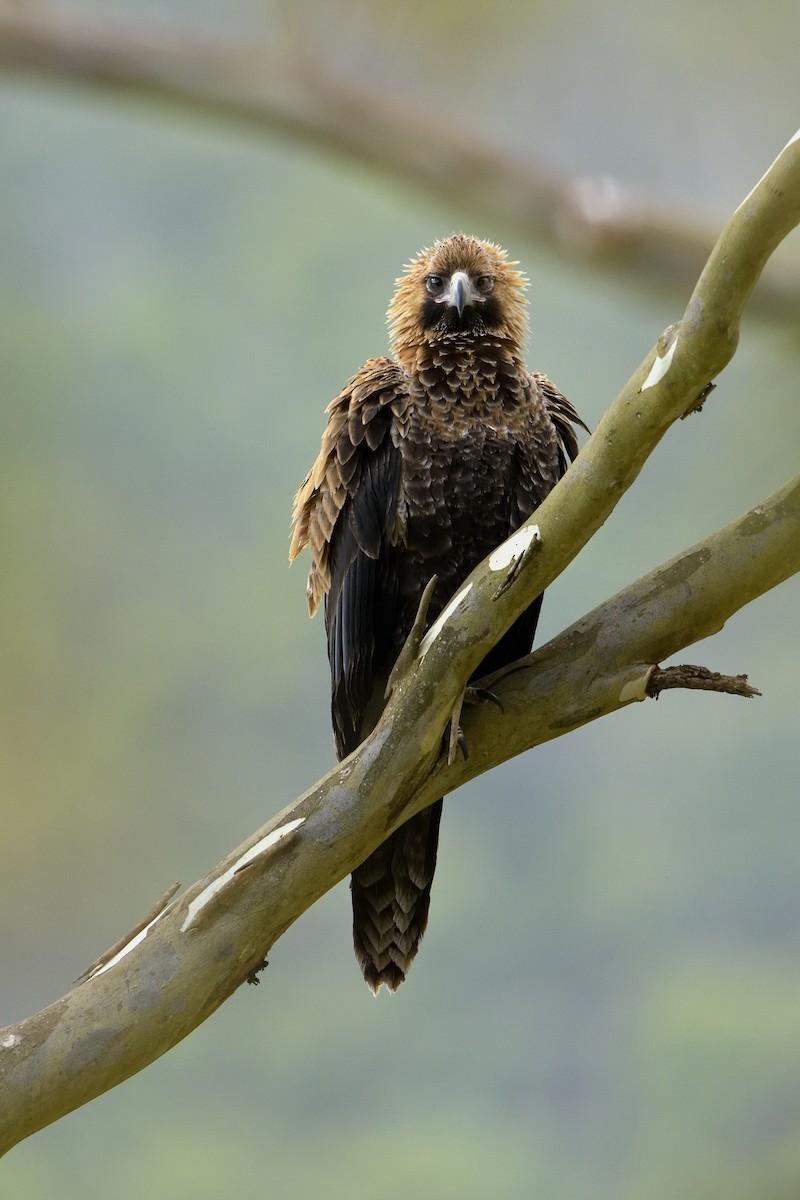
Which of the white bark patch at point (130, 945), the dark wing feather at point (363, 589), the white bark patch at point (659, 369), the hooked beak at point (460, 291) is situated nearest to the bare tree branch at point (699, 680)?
the white bark patch at point (659, 369)

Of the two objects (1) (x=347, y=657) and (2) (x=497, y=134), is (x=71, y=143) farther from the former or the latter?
(1) (x=347, y=657)

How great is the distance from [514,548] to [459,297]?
0.94 meters

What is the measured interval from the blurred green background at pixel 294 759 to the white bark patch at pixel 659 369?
2171 mm

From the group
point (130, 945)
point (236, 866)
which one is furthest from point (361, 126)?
point (130, 945)

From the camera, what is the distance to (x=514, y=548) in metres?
2.04

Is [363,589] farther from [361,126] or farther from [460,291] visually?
[361,126]

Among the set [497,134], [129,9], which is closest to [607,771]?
[497,134]

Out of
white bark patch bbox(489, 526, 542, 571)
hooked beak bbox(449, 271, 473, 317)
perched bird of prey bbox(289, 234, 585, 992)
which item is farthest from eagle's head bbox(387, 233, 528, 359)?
white bark patch bbox(489, 526, 542, 571)

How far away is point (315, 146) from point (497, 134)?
95 cm

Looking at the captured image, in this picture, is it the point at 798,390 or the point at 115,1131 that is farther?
the point at 115,1131

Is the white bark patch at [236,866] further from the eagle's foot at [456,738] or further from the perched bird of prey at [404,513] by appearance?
the perched bird of prey at [404,513]

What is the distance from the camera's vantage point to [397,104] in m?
3.05

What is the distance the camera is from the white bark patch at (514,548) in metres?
2.01

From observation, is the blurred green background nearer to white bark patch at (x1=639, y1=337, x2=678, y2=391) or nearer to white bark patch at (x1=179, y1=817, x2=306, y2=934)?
white bark patch at (x1=639, y1=337, x2=678, y2=391)
